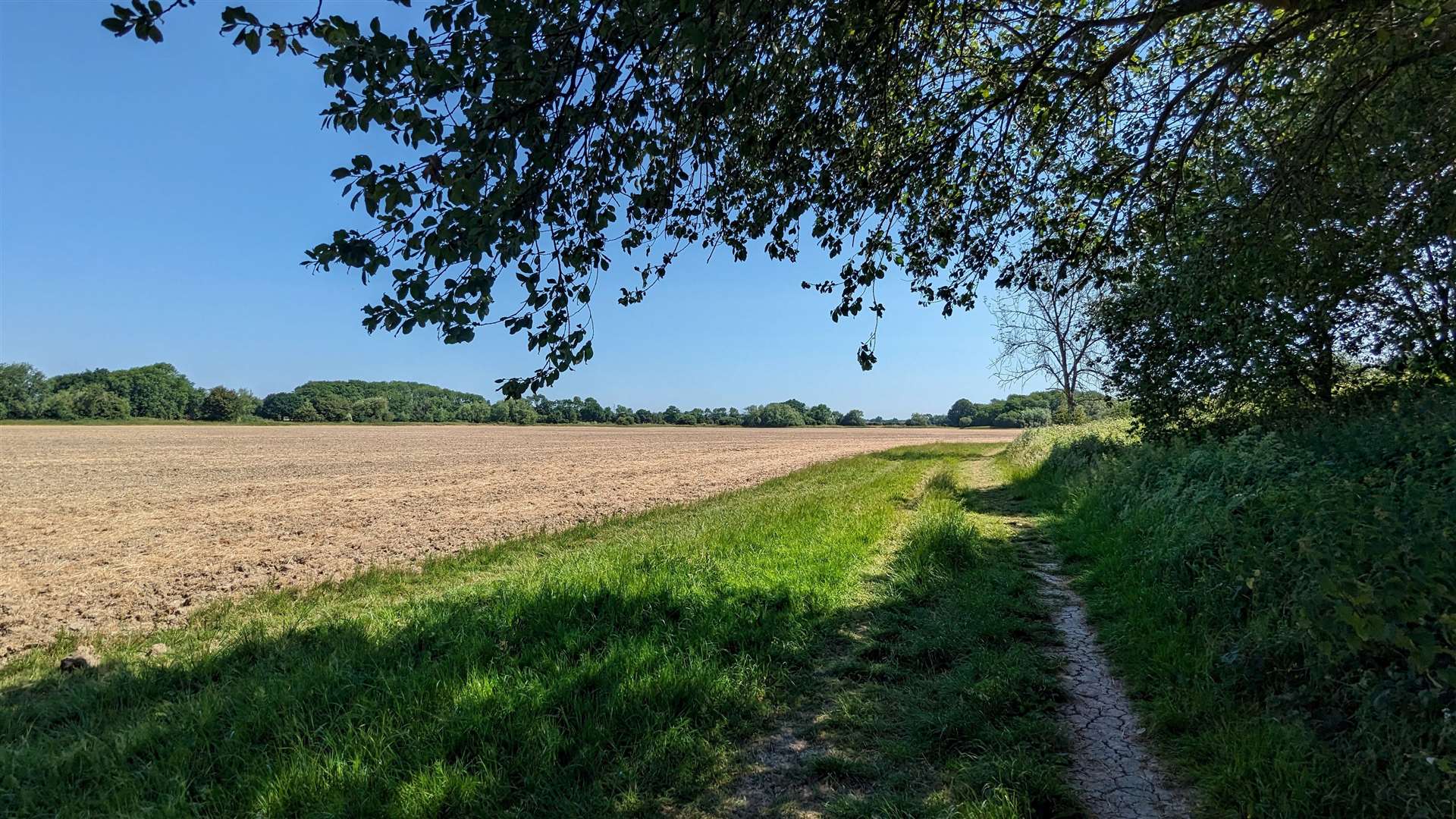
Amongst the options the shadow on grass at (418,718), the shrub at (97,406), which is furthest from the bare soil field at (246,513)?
the shrub at (97,406)

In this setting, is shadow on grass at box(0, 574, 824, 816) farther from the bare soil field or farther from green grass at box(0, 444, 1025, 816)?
the bare soil field

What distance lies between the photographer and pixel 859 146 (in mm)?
6277

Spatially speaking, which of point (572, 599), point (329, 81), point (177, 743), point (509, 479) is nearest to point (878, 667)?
point (572, 599)

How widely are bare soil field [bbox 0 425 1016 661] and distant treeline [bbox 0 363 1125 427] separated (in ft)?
215

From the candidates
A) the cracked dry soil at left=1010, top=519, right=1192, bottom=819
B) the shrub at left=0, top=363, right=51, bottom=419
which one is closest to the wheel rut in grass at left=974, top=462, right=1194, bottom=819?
the cracked dry soil at left=1010, top=519, right=1192, bottom=819

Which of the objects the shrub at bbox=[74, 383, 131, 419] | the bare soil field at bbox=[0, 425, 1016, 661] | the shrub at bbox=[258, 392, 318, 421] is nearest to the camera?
the bare soil field at bbox=[0, 425, 1016, 661]

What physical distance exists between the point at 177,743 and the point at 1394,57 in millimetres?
10897

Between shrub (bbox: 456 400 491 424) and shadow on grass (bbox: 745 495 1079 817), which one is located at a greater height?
shrub (bbox: 456 400 491 424)

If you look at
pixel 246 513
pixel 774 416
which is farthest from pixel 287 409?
pixel 246 513

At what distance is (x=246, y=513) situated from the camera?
1450 centimetres

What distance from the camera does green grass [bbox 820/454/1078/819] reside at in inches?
123

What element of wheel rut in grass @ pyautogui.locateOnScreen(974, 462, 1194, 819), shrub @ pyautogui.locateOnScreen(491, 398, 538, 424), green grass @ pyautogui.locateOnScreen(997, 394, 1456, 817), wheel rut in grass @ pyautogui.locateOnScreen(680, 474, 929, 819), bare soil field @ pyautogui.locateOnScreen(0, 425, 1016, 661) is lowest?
bare soil field @ pyautogui.locateOnScreen(0, 425, 1016, 661)

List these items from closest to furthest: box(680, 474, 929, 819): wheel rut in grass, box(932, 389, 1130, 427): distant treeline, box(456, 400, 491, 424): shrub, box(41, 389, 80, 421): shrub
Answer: box(680, 474, 929, 819): wheel rut in grass
box(932, 389, 1130, 427): distant treeline
box(41, 389, 80, 421): shrub
box(456, 400, 491, 424): shrub

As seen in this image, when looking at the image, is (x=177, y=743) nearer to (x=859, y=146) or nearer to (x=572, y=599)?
(x=572, y=599)
